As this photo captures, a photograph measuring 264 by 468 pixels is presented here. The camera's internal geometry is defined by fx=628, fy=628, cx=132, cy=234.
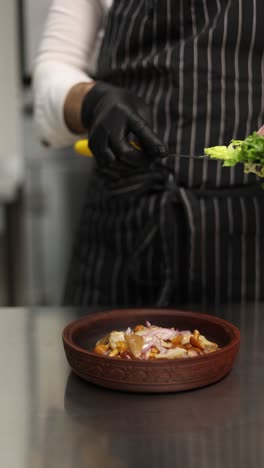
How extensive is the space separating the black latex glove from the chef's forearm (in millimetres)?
164

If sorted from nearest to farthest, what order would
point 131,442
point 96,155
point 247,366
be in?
1. point 131,442
2. point 247,366
3. point 96,155

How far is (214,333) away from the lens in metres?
0.78

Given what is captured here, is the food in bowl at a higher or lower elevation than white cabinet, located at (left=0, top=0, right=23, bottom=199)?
lower

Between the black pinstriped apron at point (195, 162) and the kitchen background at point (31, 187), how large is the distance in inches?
29.5

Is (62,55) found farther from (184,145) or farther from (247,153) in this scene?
(247,153)

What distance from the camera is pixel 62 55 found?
1365 millimetres

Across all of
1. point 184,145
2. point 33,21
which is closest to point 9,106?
point 33,21

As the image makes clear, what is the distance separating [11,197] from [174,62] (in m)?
1.00

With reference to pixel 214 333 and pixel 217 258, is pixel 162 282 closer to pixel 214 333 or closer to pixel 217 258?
pixel 217 258

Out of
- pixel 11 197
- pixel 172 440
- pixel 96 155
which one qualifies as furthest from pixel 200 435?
pixel 11 197

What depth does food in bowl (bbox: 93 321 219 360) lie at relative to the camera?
687 mm

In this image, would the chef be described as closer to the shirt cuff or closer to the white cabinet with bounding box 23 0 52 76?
the shirt cuff

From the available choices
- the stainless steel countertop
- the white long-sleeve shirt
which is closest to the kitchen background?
the white long-sleeve shirt

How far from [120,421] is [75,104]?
2.36ft
